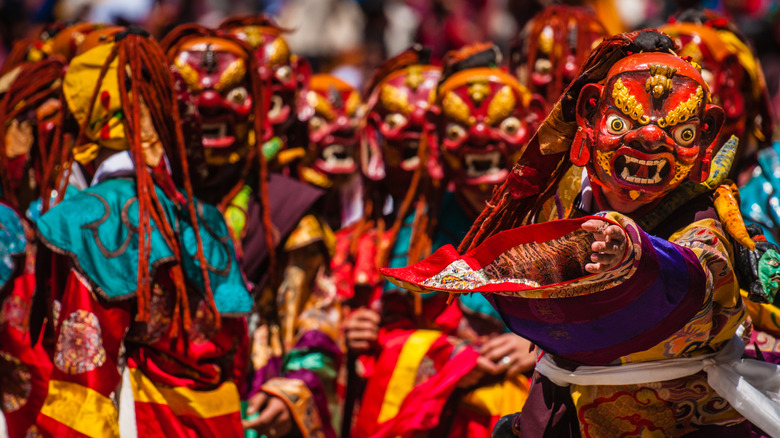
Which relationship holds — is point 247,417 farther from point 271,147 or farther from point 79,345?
point 271,147

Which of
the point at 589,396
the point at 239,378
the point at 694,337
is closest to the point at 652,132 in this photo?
the point at 694,337

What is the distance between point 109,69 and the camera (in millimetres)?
3258

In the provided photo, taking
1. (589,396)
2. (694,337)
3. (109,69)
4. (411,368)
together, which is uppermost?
(109,69)

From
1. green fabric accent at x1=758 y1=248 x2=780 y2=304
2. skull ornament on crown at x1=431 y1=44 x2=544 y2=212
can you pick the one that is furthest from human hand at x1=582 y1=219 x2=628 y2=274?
skull ornament on crown at x1=431 y1=44 x2=544 y2=212

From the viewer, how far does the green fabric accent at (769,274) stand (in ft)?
7.70

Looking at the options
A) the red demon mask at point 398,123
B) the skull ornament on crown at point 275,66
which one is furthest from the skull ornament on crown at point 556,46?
the skull ornament on crown at point 275,66

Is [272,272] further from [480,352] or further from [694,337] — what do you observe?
[694,337]

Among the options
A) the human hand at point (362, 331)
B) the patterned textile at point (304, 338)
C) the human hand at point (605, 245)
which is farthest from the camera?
the human hand at point (362, 331)

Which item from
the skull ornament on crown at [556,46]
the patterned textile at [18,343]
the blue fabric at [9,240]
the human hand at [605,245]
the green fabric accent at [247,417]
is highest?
the human hand at [605,245]

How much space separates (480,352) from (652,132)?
1492mm

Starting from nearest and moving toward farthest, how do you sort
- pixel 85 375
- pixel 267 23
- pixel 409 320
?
1. pixel 85 375
2. pixel 409 320
3. pixel 267 23

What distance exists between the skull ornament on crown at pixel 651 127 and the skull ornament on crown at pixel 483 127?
1400 millimetres

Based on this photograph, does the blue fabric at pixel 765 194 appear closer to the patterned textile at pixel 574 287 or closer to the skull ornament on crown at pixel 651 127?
the skull ornament on crown at pixel 651 127

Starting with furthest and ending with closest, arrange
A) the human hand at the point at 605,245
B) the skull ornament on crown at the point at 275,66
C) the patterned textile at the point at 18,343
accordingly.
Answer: the skull ornament on crown at the point at 275,66 → the patterned textile at the point at 18,343 → the human hand at the point at 605,245
